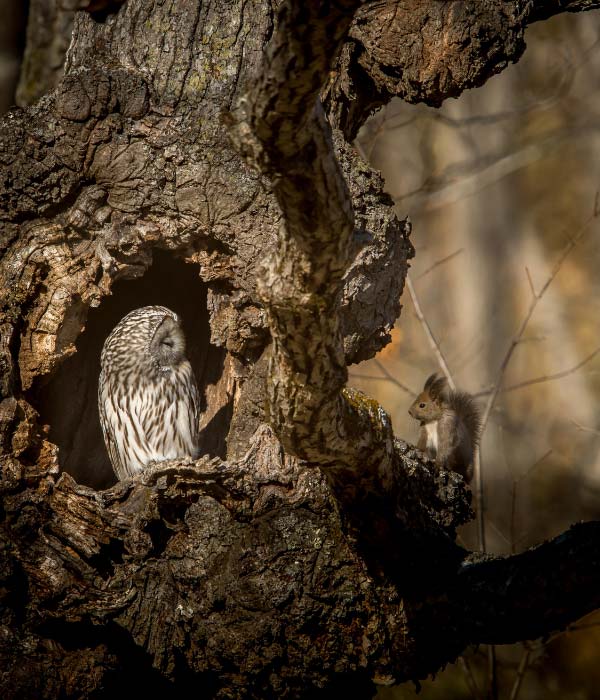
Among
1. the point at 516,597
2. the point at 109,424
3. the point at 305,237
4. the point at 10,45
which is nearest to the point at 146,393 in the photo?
the point at 109,424

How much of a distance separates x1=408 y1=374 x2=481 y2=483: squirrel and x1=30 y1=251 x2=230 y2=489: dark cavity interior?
1.47 m

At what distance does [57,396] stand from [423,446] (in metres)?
2.62

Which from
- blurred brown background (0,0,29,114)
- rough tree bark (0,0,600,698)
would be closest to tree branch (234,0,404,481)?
rough tree bark (0,0,600,698)

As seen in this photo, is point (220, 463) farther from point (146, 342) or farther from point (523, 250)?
point (523, 250)

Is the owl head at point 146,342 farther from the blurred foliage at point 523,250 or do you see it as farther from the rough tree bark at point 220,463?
the blurred foliage at point 523,250

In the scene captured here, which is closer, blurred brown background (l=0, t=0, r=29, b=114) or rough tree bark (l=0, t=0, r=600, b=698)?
rough tree bark (l=0, t=0, r=600, b=698)

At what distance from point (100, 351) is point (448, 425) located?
92.2 inches

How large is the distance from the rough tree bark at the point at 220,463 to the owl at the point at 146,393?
24.6 inches

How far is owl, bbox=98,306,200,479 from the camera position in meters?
5.09

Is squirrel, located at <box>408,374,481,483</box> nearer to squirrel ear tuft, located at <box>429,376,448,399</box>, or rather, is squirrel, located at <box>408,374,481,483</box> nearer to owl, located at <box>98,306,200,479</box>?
squirrel ear tuft, located at <box>429,376,448,399</box>

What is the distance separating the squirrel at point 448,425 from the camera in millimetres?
5496

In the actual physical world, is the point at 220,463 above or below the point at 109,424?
below

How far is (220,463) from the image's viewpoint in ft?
12.5

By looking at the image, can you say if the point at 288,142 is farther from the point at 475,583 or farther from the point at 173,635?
the point at 173,635
